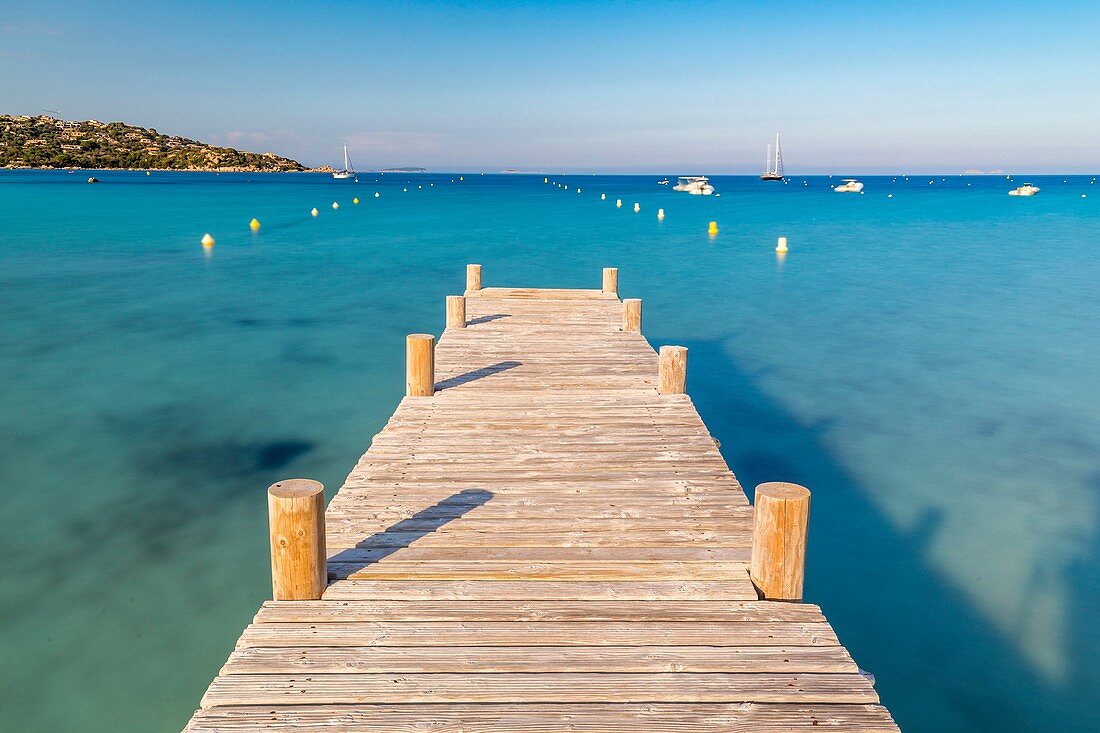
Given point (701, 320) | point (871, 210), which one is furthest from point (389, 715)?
point (871, 210)

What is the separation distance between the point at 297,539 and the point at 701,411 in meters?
Result: 12.1

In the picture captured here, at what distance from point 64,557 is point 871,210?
87.5 meters

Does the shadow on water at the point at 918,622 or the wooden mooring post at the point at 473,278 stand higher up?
the wooden mooring post at the point at 473,278

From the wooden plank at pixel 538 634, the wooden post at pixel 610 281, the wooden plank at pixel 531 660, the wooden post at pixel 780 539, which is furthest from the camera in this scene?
the wooden post at pixel 610 281

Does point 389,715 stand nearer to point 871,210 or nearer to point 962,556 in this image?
point 962,556

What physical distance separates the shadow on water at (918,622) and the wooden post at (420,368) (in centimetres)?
571

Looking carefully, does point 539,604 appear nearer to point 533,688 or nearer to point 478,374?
point 533,688

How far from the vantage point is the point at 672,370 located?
1047 cm

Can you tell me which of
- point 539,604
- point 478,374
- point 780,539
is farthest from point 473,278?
point 780,539

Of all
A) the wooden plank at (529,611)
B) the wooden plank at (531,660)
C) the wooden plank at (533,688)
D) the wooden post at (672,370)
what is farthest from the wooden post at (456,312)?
the wooden plank at (533,688)

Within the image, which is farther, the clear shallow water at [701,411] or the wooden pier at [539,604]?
the clear shallow water at [701,411]

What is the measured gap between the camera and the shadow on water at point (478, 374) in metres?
11.2

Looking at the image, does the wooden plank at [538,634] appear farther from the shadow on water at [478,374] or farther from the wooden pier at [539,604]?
the shadow on water at [478,374]

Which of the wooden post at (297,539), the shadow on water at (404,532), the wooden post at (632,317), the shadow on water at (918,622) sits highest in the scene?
the wooden post at (632,317)
